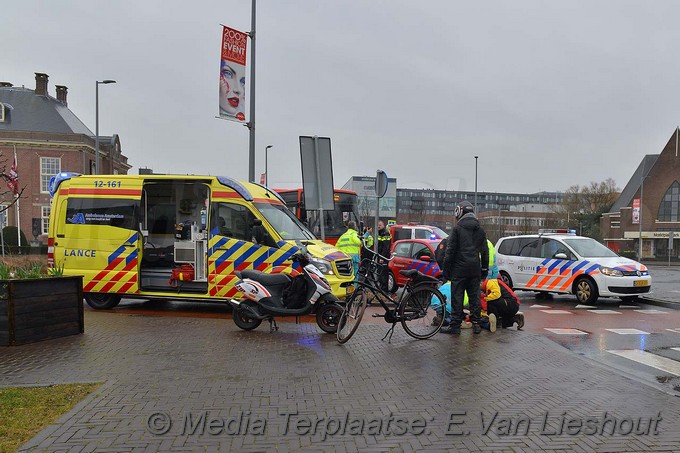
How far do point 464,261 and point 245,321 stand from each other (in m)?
3.51

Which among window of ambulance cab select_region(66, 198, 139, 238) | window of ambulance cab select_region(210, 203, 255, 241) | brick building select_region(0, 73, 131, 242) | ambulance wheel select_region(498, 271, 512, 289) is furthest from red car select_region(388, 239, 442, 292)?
brick building select_region(0, 73, 131, 242)

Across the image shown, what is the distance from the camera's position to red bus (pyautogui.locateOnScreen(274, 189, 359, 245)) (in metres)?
19.5

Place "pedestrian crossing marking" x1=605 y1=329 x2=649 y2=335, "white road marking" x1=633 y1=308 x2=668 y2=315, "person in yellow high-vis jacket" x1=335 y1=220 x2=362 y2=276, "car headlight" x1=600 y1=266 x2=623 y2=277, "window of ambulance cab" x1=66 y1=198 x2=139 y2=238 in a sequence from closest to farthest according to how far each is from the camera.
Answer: "pedestrian crossing marking" x1=605 y1=329 x2=649 y2=335
"window of ambulance cab" x1=66 y1=198 x2=139 y2=238
"white road marking" x1=633 y1=308 x2=668 y2=315
"person in yellow high-vis jacket" x1=335 y1=220 x2=362 y2=276
"car headlight" x1=600 y1=266 x2=623 y2=277

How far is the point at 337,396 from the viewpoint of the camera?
495cm

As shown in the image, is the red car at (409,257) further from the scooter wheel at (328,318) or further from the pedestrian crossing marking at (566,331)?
the scooter wheel at (328,318)

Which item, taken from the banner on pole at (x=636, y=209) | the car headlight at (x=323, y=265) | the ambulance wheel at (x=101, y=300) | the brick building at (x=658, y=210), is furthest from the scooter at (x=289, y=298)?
the brick building at (x=658, y=210)

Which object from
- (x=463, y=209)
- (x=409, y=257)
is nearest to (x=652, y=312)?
(x=409, y=257)

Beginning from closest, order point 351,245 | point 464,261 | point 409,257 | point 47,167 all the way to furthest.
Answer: point 464,261, point 351,245, point 409,257, point 47,167

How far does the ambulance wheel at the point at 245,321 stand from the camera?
8.23 metres

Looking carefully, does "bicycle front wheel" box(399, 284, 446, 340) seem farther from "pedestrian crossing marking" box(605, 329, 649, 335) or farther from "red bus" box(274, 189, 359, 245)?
"red bus" box(274, 189, 359, 245)

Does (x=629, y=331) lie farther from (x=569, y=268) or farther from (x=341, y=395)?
(x=341, y=395)

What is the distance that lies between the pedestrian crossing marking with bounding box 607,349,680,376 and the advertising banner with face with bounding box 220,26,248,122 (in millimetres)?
9766

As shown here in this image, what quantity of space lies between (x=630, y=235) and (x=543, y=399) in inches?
2959

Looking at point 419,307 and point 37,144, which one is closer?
point 419,307
